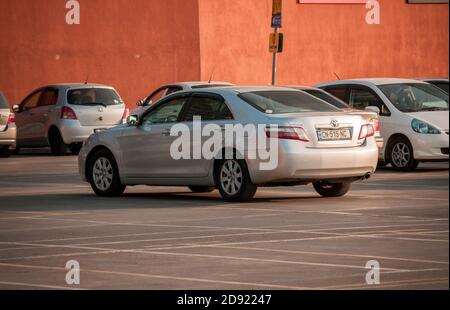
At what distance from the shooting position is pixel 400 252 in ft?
39.1

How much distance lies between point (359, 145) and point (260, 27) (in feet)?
76.9

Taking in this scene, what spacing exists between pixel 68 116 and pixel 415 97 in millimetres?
9804

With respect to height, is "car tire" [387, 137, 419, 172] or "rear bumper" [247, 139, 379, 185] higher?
"rear bumper" [247, 139, 379, 185]

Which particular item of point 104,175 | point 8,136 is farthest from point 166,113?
point 8,136

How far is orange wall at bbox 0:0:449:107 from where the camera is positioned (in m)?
37.8

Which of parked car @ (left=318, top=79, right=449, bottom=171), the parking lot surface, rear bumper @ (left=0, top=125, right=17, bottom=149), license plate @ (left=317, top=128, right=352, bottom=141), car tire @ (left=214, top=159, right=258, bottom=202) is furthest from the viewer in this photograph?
rear bumper @ (left=0, top=125, right=17, bottom=149)

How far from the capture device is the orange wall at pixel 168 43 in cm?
3781

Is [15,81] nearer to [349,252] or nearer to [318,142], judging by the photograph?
[318,142]

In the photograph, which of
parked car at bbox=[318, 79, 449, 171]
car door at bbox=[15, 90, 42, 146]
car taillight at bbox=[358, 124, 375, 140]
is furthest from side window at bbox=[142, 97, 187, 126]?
car door at bbox=[15, 90, 42, 146]

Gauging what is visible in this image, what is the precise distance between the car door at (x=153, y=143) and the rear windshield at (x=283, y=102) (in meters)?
1.12

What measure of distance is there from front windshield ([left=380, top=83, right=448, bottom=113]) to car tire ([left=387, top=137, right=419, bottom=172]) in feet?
1.85

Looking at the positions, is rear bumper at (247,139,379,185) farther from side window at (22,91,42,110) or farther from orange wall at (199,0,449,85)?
orange wall at (199,0,449,85)

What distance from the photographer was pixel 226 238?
13398 millimetres

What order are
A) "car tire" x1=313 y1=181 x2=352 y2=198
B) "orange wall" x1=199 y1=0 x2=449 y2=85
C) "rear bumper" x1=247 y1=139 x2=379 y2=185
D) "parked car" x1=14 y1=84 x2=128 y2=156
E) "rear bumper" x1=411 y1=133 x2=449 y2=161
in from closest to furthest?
"rear bumper" x1=247 y1=139 x2=379 y2=185, "car tire" x1=313 y1=181 x2=352 y2=198, "rear bumper" x1=411 y1=133 x2=449 y2=161, "parked car" x1=14 y1=84 x2=128 y2=156, "orange wall" x1=199 y1=0 x2=449 y2=85
